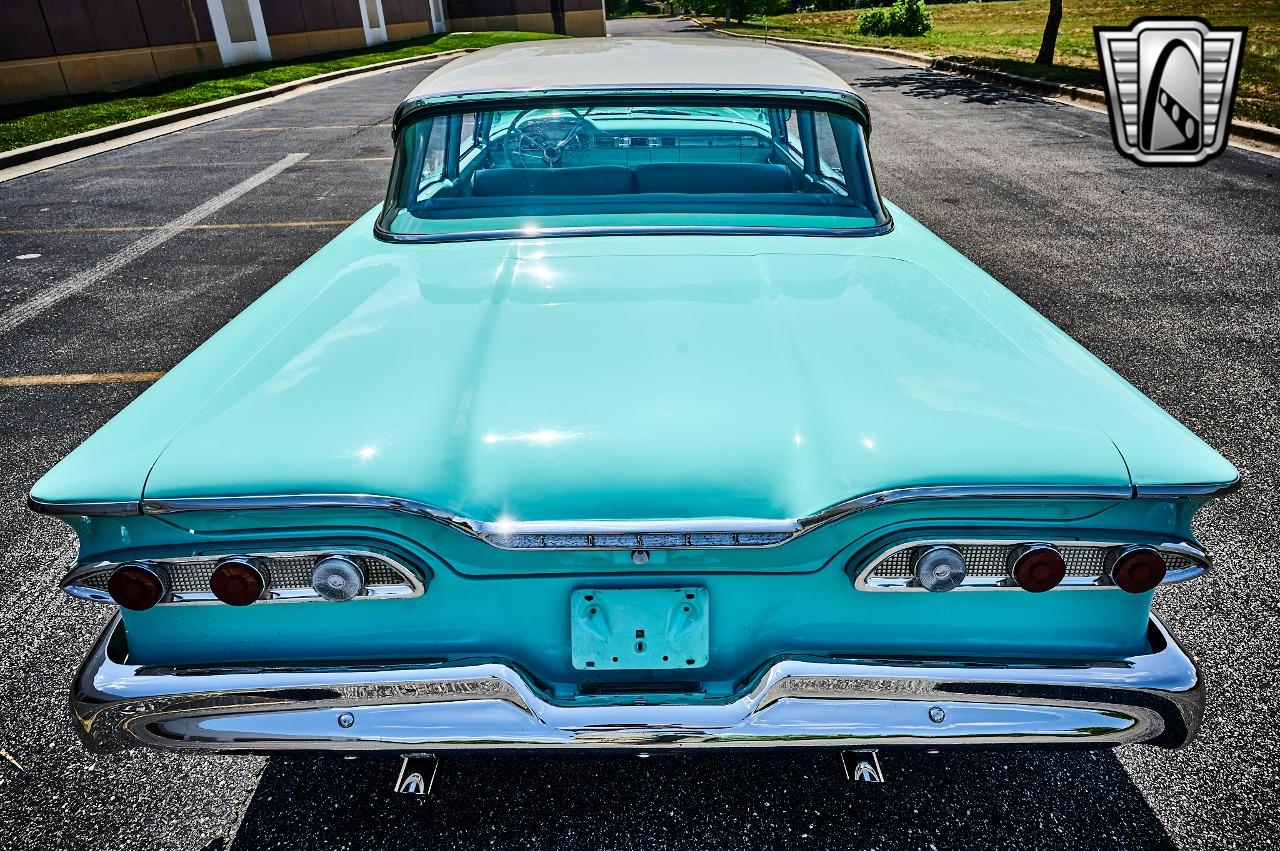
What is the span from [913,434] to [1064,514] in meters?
0.34

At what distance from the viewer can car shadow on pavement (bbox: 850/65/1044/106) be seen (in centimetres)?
1541

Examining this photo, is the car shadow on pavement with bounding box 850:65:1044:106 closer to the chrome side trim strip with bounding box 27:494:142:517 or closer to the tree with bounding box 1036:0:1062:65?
the tree with bounding box 1036:0:1062:65

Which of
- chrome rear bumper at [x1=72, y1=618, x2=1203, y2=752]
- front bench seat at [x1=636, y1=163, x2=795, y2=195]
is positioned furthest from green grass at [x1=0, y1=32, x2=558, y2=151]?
chrome rear bumper at [x1=72, y1=618, x2=1203, y2=752]

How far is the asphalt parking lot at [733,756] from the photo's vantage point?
2182mm

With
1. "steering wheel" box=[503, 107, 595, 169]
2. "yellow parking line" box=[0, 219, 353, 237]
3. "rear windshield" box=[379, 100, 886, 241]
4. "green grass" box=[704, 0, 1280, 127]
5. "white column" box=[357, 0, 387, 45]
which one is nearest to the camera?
"rear windshield" box=[379, 100, 886, 241]

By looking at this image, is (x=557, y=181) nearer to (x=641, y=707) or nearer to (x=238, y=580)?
(x=238, y=580)

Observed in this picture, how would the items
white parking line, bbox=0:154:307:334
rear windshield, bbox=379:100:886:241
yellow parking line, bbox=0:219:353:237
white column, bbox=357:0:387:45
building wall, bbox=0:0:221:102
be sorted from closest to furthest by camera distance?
rear windshield, bbox=379:100:886:241
white parking line, bbox=0:154:307:334
yellow parking line, bbox=0:219:353:237
building wall, bbox=0:0:221:102
white column, bbox=357:0:387:45

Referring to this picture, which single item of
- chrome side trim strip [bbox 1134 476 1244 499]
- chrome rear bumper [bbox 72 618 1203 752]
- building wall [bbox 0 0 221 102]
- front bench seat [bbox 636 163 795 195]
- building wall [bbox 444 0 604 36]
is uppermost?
building wall [bbox 444 0 604 36]

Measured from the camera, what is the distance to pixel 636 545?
1.60m

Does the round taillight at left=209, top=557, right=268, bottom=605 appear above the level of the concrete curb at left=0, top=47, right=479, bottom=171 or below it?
below

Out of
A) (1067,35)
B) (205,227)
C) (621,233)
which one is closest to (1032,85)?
(205,227)

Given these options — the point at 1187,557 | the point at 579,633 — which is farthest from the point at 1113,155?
the point at 579,633

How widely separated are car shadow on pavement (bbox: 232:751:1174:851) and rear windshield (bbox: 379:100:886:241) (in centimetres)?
175

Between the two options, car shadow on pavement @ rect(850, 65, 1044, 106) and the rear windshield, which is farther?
car shadow on pavement @ rect(850, 65, 1044, 106)
